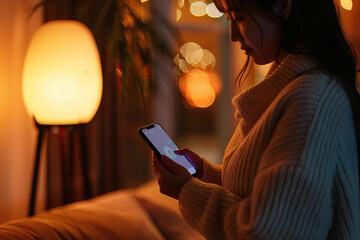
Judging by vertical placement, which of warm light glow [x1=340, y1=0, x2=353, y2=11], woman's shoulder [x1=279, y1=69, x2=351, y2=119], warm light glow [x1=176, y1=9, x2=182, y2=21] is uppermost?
warm light glow [x1=176, y1=9, x2=182, y2=21]

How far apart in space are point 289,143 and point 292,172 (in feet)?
0.16

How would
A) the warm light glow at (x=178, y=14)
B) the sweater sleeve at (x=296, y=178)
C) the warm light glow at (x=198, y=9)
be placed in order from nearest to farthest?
the sweater sleeve at (x=296, y=178) → the warm light glow at (x=178, y=14) → the warm light glow at (x=198, y=9)

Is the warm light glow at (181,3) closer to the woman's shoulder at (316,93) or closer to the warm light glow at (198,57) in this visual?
the warm light glow at (198,57)

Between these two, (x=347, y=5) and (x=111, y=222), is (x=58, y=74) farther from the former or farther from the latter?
(x=347, y=5)

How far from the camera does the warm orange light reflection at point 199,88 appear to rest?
11.8 ft

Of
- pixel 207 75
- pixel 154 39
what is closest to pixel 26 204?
pixel 154 39

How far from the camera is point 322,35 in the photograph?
0.81 m

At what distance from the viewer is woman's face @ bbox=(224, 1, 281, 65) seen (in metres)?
0.82

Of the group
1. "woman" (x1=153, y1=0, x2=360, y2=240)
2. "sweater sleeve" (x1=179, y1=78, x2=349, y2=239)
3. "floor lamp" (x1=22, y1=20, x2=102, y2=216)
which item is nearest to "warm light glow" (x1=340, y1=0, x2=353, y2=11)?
"floor lamp" (x1=22, y1=20, x2=102, y2=216)

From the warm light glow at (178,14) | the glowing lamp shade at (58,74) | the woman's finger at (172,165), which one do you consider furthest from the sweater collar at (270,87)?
the warm light glow at (178,14)

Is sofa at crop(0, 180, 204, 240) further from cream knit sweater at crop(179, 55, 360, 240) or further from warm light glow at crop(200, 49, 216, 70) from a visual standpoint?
warm light glow at crop(200, 49, 216, 70)

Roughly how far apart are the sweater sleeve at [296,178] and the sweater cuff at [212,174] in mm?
318

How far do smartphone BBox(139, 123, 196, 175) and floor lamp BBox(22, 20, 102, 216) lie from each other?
0.60 metres

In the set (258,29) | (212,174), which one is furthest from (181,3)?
(258,29)
